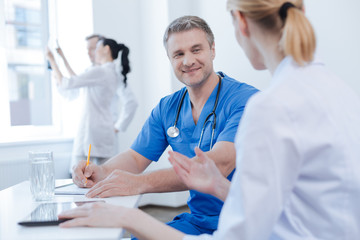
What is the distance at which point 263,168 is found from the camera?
0.69 meters

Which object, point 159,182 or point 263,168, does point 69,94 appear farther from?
point 263,168

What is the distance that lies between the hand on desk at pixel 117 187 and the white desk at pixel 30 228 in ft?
0.10

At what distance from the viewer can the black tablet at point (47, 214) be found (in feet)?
3.06

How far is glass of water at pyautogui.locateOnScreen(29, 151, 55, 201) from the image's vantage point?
1.23 m

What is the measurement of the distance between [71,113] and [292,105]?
3.45 meters

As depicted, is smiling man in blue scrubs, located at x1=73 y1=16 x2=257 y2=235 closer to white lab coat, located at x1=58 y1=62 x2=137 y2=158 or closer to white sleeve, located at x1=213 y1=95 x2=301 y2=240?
white sleeve, located at x1=213 y1=95 x2=301 y2=240

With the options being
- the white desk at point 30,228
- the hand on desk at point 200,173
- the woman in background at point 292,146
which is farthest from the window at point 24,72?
the woman in background at point 292,146

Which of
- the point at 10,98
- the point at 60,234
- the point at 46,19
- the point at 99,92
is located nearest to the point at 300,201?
the point at 60,234

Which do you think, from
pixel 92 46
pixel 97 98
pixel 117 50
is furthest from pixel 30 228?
pixel 92 46

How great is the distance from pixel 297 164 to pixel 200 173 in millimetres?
349

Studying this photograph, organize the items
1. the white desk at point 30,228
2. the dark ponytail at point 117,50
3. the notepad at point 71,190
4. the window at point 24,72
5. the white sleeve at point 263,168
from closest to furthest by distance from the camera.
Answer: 1. the white sleeve at point 263,168
2. the white desk at point 30,228
3. the notepad at point 71,190
4. the dark ponytail at point 117,50
5. the window at point 24,72

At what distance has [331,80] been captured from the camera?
2.67 feet

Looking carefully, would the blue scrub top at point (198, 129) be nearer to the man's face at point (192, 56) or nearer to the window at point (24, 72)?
the man's face at point (192, 56)

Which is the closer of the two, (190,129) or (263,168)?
(263,168)
